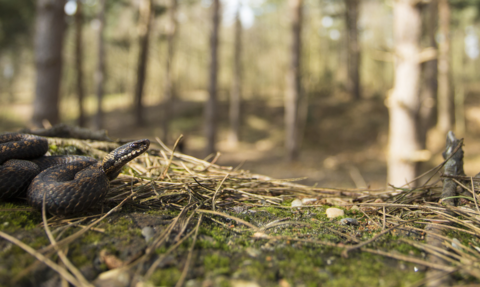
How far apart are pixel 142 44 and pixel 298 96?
37.3 ft

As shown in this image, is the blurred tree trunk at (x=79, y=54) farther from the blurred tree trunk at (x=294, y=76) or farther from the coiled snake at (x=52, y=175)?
the coiled snake at (x=52, y=175)

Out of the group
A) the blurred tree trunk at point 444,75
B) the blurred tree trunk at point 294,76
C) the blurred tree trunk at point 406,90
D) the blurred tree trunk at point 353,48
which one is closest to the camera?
the blurred tree trunk at point 406,90

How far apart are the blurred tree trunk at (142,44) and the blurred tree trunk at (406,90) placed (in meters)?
16.3

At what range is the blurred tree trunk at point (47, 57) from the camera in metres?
6.12

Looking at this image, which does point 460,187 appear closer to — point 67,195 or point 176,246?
point 176,246

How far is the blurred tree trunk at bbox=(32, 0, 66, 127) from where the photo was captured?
612 cm

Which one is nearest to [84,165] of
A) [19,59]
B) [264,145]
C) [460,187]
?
[460,187]

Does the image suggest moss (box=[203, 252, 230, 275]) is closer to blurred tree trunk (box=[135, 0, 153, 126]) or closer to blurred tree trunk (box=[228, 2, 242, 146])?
blurred tree trunk (box=[228, 2, 242, 146])

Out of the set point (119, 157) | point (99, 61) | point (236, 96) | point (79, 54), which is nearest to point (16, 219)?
point (119, 157)

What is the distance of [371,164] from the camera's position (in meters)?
13.4

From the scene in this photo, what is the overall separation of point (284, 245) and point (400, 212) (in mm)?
956

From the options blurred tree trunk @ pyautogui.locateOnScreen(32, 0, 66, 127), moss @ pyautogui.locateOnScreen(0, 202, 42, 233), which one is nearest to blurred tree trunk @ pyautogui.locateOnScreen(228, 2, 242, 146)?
blurred tree trunk @ pyautogui.locateOnScreen(32, 0, 66, 127)

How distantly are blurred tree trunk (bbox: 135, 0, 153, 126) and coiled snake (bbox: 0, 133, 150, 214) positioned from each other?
18053 millimetres

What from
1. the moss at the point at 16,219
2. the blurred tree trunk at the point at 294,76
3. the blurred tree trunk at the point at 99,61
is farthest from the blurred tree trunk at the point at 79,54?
the moss at the point at 16,219
